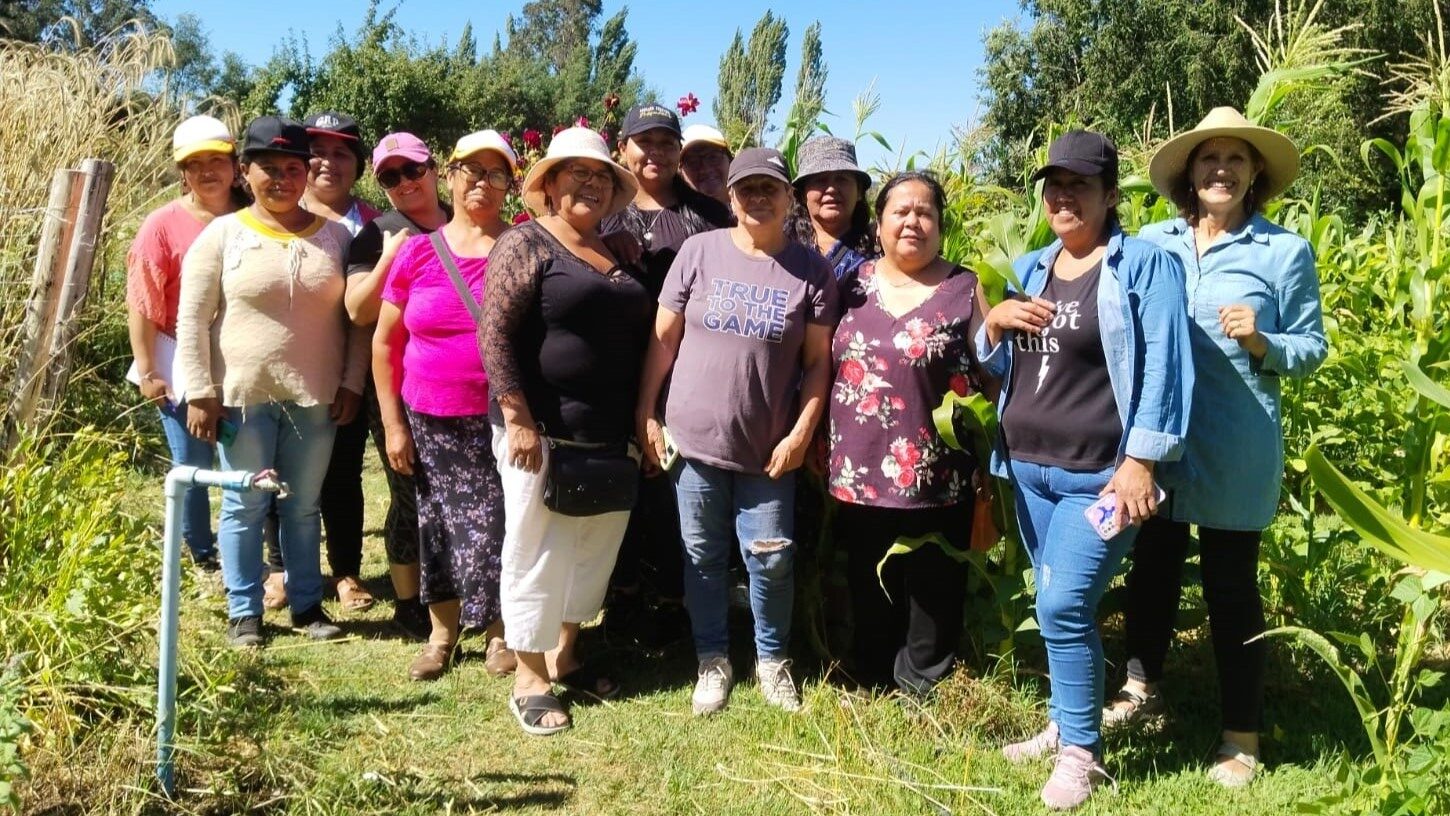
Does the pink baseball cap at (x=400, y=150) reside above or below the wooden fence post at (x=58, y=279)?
above

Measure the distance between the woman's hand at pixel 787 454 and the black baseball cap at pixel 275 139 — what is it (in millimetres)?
2045

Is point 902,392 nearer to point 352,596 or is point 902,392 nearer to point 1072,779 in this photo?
point 1072,779

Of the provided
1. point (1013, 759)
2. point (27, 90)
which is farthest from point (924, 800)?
point (27, 90)

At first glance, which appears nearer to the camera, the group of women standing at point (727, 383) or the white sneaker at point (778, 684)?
the group of women standing at point (727, 383)

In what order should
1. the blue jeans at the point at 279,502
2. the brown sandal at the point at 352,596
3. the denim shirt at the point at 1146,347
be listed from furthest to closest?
the brown sandal at the point at 352,596 → the blue jeans at the point at 279,502 → the denim shirt at the point at 1146,347

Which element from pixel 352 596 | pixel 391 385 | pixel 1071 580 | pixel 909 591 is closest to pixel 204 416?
pixel 391 385

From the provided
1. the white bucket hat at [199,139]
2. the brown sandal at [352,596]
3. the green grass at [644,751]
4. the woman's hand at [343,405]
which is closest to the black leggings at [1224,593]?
the green grass at [644,751]

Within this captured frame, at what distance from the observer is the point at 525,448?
327cm

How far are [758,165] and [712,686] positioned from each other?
69.2 inches

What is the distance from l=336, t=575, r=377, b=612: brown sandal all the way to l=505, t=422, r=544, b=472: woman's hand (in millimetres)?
1658

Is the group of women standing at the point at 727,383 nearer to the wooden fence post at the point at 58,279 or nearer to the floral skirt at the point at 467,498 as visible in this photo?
the floral skirt at the point at 467,498

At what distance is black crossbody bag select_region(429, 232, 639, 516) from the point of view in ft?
10.8

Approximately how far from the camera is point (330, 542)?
15.1 ft

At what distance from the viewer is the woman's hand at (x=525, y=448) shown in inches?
129
